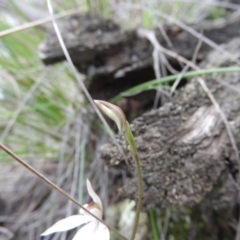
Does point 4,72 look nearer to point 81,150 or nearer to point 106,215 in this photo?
point 81,150

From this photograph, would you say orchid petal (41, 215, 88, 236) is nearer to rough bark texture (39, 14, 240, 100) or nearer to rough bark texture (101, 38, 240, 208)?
rough bark texture (101, 38, 240, 208)

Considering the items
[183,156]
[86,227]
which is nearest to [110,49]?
[183,156]

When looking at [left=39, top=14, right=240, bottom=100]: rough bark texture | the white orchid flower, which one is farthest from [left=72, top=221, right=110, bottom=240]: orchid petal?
[left=39, top=14, right=240, bottom=100]: rough bark texture

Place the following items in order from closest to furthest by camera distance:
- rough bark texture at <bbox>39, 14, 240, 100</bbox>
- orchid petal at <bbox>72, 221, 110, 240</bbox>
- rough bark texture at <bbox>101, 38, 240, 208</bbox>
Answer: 1. orchid petal at <bbox>72, 221, 110, 240</bbox>
2. rough bark texture at <bbox>101, 38, 240, 208</bbox>
3. rough bark texture at <bbox>39, 14, 240, 100</bbox>

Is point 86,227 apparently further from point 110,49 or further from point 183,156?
point 110,49

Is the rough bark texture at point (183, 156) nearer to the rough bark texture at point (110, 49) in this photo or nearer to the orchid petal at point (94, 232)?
the orchid petal at point (94, 232)

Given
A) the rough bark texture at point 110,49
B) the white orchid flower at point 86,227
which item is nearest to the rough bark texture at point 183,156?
the white orchid flower at point 86,227

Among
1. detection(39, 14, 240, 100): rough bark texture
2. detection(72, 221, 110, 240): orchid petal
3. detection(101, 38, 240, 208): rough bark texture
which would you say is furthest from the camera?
detection(39, 14, 240, 100): rough bark texture
